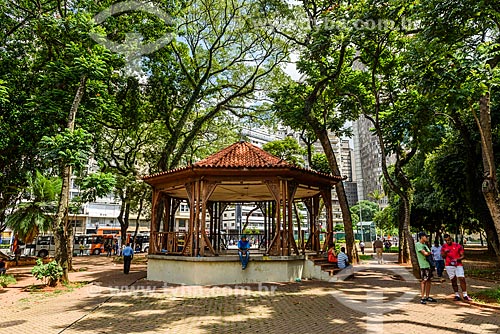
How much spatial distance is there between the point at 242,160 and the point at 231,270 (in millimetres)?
4322

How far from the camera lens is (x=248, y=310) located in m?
8.56

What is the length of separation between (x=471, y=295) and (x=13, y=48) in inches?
870

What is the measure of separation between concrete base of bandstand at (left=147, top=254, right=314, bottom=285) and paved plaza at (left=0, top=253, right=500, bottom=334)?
1.23ft

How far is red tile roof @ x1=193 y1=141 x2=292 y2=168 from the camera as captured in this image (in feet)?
42.0

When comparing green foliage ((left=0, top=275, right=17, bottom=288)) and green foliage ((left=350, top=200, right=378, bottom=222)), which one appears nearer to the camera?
green foliage ((left=0, top=275, right=17, bottom=288))

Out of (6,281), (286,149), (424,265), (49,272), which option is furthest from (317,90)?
(6,281)

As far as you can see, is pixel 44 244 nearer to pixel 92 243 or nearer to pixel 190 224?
pixel 92 243

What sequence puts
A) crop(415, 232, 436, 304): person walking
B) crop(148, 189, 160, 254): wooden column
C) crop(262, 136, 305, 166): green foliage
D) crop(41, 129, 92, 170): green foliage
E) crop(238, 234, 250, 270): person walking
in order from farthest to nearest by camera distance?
1. crop(262, 136, 305, 166): green foliage
2. crop(148, 189, 160, 254): wooden column
3. crop(238, 234, 250, 270): person walking
4. crop(41, 129, 92, 170): green foliage
5. crop(415, 232, 436, 304): person walking

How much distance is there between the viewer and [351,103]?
1923 centimetres

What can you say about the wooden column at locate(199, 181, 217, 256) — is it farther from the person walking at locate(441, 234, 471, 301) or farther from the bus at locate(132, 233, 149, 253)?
the bus at locate(132, 233, 149, 253)

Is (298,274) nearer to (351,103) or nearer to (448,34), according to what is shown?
(448,34)

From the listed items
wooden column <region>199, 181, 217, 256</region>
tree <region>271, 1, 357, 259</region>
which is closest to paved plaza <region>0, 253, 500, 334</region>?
wooden column <region>199, 181, 217, 256</region>

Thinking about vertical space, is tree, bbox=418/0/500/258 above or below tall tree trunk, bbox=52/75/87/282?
above

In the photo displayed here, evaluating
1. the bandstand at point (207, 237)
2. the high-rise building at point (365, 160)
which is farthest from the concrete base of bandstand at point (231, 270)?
the high-rise building at point (365, 160)
